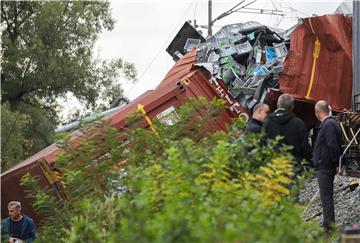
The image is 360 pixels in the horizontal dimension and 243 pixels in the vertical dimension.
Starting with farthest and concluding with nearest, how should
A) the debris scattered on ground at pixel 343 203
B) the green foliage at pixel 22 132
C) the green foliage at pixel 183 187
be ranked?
the green foliage at pixel 22 132
the debris scattered on ground at pixel 343 203
the green foliage at pixel 183 187

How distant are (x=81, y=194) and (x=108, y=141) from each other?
63 centimetres

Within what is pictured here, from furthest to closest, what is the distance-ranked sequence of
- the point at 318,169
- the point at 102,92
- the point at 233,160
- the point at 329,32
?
1. the point at 102,92
2. the point at 329,32
3. the point at 318,169
4. the point at 233,160

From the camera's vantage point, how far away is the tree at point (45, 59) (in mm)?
29891

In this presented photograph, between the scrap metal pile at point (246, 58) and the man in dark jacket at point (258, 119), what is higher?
the scrap metal pile at point (246, 58)

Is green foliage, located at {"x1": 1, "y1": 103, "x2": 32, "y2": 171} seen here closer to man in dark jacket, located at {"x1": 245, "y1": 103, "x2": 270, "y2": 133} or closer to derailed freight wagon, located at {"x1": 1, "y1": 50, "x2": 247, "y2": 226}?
derailed freight wagon, located at {"x1": 1, "y1": 50, "x2": 247, "y2": 226}

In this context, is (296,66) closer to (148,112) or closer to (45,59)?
(148,112)

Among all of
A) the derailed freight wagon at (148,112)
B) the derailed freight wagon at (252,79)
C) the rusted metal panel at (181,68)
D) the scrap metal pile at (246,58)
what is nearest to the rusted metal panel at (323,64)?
the derailed freight wagon at (252,79)

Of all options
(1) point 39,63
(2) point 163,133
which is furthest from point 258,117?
(1) point 39,63

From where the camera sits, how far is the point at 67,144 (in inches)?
301

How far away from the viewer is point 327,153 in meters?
8.91

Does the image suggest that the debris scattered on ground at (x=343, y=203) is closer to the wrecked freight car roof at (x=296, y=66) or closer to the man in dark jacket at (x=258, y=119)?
the wrecked freight car roof at (x=296, y=66)

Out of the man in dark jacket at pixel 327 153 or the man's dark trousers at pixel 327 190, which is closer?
the man in dark jacket at pixel 327 153

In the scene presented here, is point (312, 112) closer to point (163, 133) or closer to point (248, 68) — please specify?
point (248, 68)

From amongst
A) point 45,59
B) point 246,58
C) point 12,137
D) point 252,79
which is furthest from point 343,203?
point 45,59
